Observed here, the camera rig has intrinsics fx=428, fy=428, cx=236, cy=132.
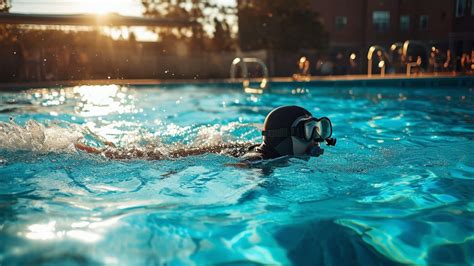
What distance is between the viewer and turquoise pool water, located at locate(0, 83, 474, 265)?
2242 millimetres

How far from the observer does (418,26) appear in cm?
3102

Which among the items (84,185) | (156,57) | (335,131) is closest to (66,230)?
(84,185)

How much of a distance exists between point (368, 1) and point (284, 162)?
99.7 feet

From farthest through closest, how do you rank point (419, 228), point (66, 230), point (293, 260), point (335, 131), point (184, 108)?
point (184, 108), point (335, 131), point (419, 228), point (66, 230), point (293, 260)

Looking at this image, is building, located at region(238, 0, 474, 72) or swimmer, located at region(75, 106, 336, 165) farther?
building, located at region(238, 0, 474, 72)

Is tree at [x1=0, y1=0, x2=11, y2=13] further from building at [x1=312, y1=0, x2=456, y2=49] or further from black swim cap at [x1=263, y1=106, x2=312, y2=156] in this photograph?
building at [x1=312, y1=0, x2=456, y2=49]

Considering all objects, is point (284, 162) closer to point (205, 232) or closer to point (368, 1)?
point (205, 232)

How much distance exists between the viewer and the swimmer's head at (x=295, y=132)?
347 centimetres

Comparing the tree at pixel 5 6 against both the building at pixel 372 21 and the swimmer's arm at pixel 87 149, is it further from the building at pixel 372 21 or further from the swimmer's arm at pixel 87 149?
the building at pixel 372 21

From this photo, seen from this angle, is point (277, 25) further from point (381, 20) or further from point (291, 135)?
point (291, 135)

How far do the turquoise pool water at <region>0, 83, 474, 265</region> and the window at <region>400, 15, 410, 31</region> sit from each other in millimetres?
28016

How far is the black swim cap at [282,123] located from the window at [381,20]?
98.5 ft

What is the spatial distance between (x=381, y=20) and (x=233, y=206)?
1235 inches

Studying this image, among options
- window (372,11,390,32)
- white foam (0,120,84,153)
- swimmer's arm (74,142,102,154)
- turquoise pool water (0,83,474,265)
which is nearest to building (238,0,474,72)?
window (372,11,390,32)
